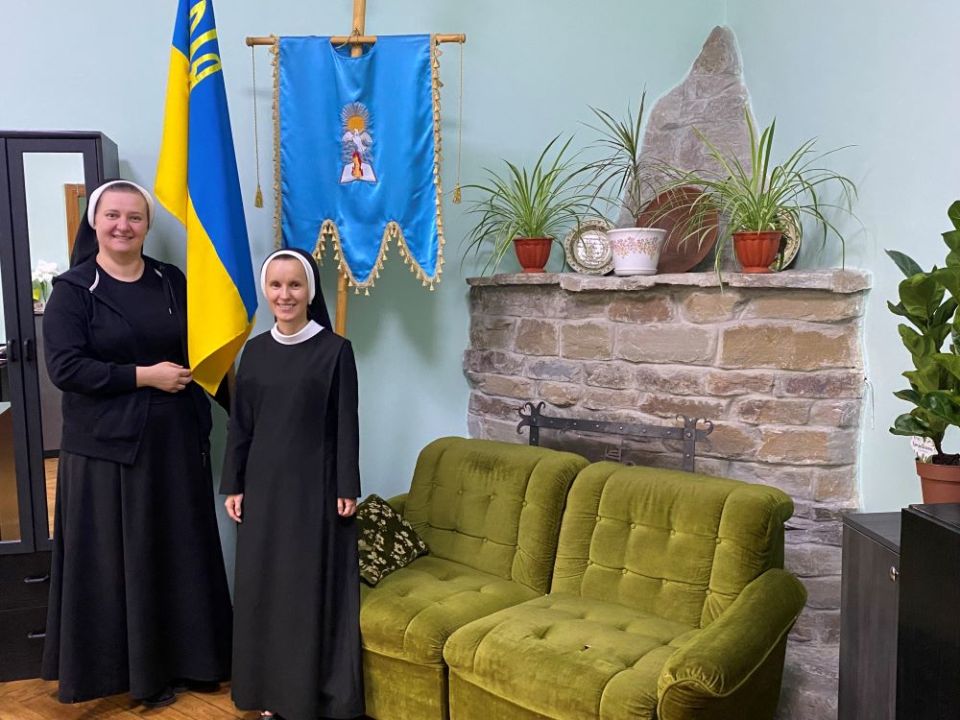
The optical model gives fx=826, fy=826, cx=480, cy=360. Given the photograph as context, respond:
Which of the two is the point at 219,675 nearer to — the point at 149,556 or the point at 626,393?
the point at 149,556

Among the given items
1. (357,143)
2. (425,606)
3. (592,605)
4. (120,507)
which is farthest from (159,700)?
(357,143)

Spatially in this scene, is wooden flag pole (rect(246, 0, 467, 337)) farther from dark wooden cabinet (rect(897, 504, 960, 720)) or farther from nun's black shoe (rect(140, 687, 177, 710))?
dark wooden cabinet (rect(897, 504, 960, 720))

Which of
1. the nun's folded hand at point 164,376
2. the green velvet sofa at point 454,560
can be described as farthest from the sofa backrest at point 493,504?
the nun's folded hand at point 164,376

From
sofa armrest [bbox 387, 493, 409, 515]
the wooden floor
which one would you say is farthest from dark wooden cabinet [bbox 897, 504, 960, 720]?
the wooden floor

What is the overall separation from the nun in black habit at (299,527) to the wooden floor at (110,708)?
0.74ft

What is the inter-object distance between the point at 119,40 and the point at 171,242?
2.39 ft

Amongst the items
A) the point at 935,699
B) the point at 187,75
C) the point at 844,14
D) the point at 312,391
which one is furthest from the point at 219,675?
the point at 844,14

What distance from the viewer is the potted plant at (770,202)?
2.56m

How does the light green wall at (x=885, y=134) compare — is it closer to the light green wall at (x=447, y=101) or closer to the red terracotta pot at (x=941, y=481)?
the red terracotta pot at (x=941, y=481)

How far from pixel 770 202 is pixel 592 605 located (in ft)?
4.41

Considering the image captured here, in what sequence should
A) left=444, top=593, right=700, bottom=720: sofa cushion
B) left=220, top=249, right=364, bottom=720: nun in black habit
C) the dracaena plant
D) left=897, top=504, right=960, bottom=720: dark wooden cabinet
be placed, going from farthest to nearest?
left=220, top=249, right=364, bottom=720: nun in black habit, left=444, top=593, right=700, bottom=720: sofa cushion, the dracaena plant, left=897, top=504, right=960, bottom=720: dark wooden cabinet

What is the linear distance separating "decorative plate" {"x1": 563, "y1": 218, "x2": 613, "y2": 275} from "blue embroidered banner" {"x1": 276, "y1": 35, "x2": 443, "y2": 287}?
516 mm

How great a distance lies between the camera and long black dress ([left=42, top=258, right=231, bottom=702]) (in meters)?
2.55

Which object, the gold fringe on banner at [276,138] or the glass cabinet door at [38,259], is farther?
the gold fringe on banner at [276,138]
